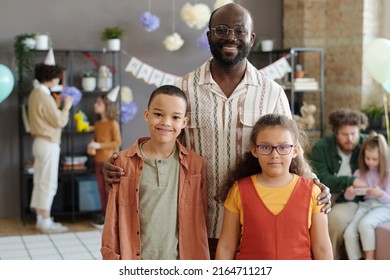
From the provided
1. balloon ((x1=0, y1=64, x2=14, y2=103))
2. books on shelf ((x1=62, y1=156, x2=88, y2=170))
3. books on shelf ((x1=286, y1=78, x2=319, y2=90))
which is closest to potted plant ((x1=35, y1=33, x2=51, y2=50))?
books on shelf ((x1=62, y1=156, x2=88, y2=170))

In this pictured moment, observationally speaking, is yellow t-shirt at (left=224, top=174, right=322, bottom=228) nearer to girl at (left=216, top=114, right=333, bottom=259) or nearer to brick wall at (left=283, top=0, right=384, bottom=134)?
girl at (left=216, top=114, right=333, bottom=259)

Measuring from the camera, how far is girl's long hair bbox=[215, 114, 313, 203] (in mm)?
1896

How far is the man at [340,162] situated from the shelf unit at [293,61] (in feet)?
4.85

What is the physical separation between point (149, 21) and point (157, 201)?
3.48m

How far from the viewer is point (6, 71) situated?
370 cm

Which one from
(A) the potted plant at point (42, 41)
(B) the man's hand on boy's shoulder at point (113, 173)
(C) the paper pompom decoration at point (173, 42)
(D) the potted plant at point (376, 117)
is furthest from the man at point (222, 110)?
(C) the paper pompom decoration at point (173, 42)

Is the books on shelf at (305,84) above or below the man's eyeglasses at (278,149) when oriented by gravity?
above

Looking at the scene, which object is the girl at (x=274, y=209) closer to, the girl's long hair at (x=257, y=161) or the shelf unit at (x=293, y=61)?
the girl's long hair at (x=257, y=161)

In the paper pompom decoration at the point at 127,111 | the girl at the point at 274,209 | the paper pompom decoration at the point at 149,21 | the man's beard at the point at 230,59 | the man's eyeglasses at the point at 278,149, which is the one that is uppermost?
the paper pompom decoration at the point at 149,21

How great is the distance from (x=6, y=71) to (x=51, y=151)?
119cm

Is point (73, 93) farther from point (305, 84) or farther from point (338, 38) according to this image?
point (338, 38)

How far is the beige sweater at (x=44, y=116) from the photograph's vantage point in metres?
4.71

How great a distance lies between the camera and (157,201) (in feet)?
6.17

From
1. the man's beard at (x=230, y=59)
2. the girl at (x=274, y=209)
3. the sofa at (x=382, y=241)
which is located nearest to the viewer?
the girl at (x=274, y=209)
